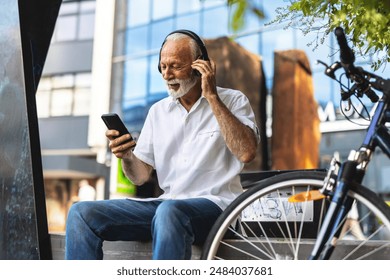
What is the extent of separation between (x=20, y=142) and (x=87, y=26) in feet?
46.2

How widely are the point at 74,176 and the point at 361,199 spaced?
612 inches

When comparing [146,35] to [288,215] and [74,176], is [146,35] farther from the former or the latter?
[288,215]

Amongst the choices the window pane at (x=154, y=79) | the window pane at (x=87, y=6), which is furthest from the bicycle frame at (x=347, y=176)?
the window pane at (x=87, y=6)

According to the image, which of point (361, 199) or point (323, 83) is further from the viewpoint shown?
point (323, 83)

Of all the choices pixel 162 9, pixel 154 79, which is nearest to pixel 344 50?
pixel 162 9

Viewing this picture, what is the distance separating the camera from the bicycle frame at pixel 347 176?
181cm

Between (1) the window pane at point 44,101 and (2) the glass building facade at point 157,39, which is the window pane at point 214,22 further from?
(1) the window pane at point 44,101

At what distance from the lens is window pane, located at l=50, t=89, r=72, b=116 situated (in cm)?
1684

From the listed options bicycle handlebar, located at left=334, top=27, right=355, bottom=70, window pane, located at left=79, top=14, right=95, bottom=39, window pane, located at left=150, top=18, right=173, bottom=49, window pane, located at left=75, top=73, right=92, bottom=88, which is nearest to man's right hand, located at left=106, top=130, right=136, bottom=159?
bicycle handlebar, located at left=334, top=27, right=355, bottom=70

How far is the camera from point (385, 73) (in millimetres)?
2617

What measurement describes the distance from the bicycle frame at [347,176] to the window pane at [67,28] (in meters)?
15.8

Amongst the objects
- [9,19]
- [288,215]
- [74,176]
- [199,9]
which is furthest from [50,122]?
[288,215]

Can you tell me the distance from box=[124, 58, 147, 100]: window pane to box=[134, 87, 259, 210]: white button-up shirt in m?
11.4

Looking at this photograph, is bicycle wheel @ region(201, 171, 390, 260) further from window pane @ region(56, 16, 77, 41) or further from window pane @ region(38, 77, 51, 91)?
window pane @ region(56, 16, 77, 41)
